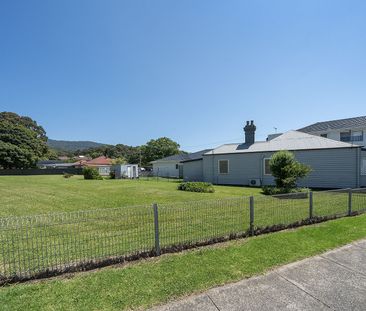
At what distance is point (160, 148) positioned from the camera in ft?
191

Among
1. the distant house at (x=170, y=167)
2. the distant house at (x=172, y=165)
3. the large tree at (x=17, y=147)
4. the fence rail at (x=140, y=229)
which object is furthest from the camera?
the large tree at (x=17, y=147)

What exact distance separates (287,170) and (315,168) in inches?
208

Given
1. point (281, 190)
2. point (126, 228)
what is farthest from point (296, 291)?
→ point (281, 190)

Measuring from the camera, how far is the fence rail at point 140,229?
3.95 metres

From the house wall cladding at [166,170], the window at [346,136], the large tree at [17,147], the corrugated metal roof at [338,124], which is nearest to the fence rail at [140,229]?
the corrugated metal roof at [338,124]

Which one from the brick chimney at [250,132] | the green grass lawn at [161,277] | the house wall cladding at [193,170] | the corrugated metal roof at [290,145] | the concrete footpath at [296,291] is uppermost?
the brick chimney at [250,132]

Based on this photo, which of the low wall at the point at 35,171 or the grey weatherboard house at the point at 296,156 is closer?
the grey weatherboard house at the point at 296,156

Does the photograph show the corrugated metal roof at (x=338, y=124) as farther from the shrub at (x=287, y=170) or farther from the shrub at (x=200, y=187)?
the shrub at (x=200, y=187)

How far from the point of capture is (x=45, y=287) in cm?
330

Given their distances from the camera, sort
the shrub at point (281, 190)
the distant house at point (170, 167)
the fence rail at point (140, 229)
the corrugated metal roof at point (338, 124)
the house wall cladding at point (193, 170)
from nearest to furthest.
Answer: the fence rail at point (140, 229), the shrub at point (281, 190), the house wall cladding at point (193, 170), the corrugated metal roof at point (338, 124), the distant house at point (170, 167)

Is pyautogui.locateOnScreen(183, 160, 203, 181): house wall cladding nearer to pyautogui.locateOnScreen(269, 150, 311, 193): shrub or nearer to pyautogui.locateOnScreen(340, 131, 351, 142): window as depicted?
pyautogui.locateOnScreen(269, 150, 311, 193): shrub

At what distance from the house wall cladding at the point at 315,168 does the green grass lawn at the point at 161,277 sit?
41.4 ft

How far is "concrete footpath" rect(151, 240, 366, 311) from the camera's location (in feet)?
9.57

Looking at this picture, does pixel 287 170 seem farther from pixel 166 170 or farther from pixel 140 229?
pixel 166 170
